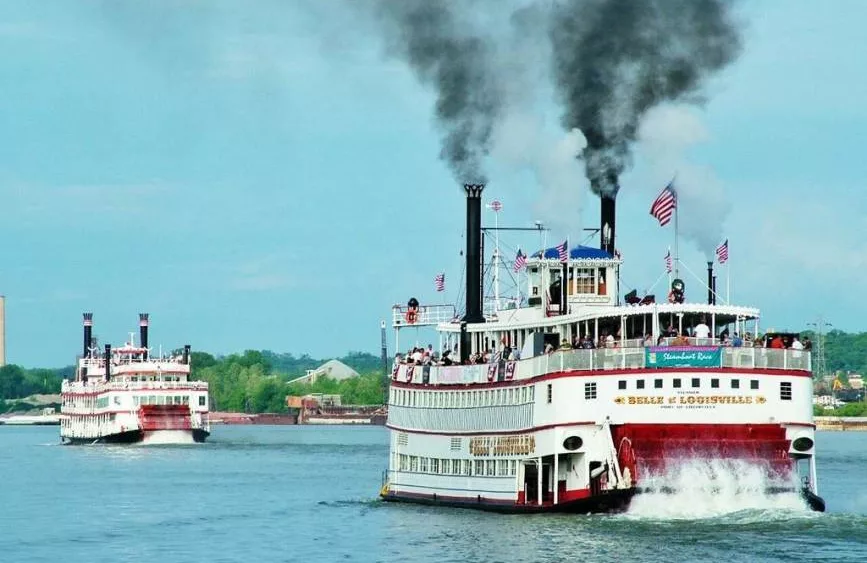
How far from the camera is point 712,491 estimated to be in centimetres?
6012

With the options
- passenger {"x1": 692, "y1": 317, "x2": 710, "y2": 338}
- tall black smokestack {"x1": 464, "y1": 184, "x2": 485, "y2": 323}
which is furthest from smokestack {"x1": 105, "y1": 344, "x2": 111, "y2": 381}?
passenger {"x1": 692, "y1": 317, "x2": 710, "y2": 338}

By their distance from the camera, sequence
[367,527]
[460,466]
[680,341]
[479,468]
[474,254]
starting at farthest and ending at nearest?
[474,254]
[460,466]
[479,468]
[367,527]
[680,341]

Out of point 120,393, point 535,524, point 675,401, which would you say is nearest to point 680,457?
point 675,401

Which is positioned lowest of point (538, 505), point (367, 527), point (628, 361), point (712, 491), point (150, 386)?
point (367, 527)

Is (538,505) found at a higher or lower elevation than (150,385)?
lower

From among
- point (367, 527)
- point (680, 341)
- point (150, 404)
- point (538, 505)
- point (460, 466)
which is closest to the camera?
point (680, 341)

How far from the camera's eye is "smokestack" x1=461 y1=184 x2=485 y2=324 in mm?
76438

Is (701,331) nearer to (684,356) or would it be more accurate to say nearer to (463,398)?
(684,356)

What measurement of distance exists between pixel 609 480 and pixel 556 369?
4162 millimetres

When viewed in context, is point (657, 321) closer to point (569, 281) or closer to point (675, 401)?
point (675, 401)

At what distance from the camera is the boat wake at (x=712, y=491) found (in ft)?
196

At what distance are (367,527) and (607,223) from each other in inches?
656

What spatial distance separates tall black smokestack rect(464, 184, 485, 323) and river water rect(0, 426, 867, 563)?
8.64m

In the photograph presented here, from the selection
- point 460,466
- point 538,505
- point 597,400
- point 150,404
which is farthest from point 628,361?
point 150,404
